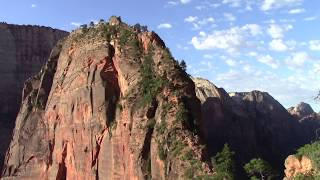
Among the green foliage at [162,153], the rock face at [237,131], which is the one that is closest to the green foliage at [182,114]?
the green foliage at [162,153]

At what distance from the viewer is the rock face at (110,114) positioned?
7850 cm

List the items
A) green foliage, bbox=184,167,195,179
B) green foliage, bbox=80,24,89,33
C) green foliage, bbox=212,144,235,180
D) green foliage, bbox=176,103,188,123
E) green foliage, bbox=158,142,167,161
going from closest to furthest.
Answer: green foliage, bbox=212,144,235,180, green foliage, bbox=184,167,195,179, green foliage, bbox=158,142,167,161, green foliage, bbox=176,103,188,123, green foliage, bbox=80,24,89,33

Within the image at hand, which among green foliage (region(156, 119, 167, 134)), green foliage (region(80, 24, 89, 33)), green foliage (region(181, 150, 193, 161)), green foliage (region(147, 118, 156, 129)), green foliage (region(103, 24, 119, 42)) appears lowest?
green foliage (region(181, 150, 193, 161))

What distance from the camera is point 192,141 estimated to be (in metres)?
76.2

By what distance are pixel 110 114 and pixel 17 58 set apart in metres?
99.7

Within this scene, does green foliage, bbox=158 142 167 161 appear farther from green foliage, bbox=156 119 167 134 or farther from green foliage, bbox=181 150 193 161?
green foliage, bbox=181 150 193 161

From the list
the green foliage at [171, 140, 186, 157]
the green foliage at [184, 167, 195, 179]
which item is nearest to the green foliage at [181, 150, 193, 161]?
the green foliage at [171, 140, 186, 157]

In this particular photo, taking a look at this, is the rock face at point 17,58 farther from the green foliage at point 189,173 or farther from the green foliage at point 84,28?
the green foliage at point 189,173

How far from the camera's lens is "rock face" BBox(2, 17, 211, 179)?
3091 inches

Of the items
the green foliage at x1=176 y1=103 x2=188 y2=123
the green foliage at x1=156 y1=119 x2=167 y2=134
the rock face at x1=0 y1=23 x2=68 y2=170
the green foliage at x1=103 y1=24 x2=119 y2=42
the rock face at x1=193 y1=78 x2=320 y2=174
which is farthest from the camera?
the rock face at x1=0 y1=23 x2=68 y2=170

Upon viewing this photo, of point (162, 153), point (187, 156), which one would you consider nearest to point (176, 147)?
point (162, 153)

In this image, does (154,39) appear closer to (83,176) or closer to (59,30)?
(83,176)

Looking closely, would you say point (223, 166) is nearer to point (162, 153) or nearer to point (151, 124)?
point (162, 153)

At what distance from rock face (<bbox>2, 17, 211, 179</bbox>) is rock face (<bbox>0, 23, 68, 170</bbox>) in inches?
2523
